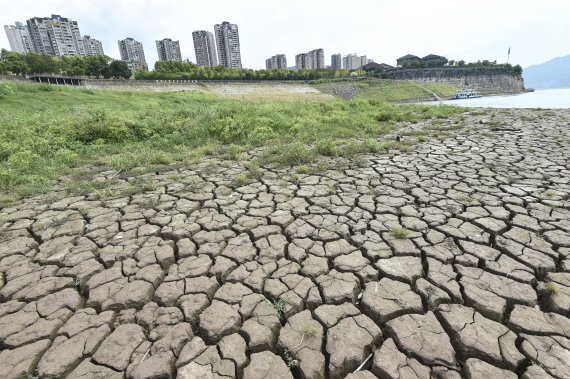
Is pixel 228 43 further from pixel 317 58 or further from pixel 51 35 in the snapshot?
pixel 51 35

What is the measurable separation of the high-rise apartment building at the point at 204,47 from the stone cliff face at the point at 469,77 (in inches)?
1963

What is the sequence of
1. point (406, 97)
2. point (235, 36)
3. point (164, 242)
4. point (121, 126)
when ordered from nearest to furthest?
1. point (164, 242)
2. point (121, 126)
3. point (406, 97)
4. point (235, 36)

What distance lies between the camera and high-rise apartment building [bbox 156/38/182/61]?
81.4 meters

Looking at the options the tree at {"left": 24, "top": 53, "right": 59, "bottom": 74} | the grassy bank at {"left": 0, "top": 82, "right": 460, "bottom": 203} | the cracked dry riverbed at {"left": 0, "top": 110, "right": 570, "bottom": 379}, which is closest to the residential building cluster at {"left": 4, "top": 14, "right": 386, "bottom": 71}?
the tree at {"left": 24, "top": 53, "right": 59, "bottom": 74}

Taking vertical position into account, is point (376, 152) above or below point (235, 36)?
below

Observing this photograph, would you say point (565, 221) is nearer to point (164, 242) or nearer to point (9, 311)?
point (164, 242)

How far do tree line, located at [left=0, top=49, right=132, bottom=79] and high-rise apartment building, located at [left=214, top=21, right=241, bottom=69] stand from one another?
45618 mm

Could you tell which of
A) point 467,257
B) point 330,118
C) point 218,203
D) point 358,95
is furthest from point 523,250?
point 358,95

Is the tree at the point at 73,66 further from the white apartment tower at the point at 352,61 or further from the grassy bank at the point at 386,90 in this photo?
the white apartment tower at the point at 352,61

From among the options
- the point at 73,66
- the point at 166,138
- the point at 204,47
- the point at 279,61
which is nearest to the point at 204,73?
the point at 73,66

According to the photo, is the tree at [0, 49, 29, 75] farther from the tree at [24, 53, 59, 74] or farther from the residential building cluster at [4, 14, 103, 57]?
the residential building cluster at [4, 14, 103, 57]

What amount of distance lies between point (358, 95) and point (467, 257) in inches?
1595

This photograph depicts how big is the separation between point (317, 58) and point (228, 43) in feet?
99.8

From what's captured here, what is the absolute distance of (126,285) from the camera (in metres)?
2.40
